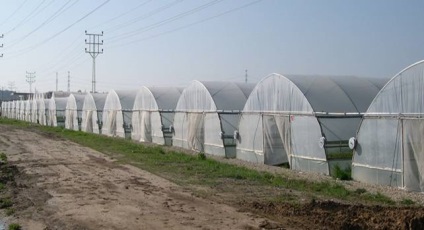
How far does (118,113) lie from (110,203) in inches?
1290

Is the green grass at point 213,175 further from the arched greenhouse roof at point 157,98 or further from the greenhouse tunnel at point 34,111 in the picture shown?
the greenhouse tunnel at point 34,111

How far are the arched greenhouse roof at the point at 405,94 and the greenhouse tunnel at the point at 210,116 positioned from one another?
447 inches

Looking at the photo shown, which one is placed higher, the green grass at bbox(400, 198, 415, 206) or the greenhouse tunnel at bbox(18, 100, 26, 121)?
the greenhouse tunnel at bbox(18, 100, 26, 121)

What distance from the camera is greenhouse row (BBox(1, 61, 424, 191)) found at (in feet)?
53.0

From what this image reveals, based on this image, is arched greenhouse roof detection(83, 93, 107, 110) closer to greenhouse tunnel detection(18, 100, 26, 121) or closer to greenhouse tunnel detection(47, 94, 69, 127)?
greenhouse tunnel detection(47, 94, 69, 127)

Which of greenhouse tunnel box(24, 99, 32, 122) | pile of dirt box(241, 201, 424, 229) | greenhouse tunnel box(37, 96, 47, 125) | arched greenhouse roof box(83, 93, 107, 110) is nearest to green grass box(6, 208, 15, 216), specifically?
pile of dirt box(241, 201, 424, 229)

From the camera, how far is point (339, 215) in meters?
10.7

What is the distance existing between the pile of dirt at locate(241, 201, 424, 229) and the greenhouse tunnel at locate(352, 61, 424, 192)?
4.01 meters

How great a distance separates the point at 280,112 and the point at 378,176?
21.7 feet

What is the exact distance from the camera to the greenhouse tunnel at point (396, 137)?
51.1 ft

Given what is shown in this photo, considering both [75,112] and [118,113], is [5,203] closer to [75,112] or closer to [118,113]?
[118,113]

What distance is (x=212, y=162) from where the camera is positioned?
76.2ft

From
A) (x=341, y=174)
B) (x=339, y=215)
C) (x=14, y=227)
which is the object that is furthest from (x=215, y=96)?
(x=14, y=227)

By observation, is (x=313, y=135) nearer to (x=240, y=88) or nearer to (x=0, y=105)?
(x=240, y=88)
